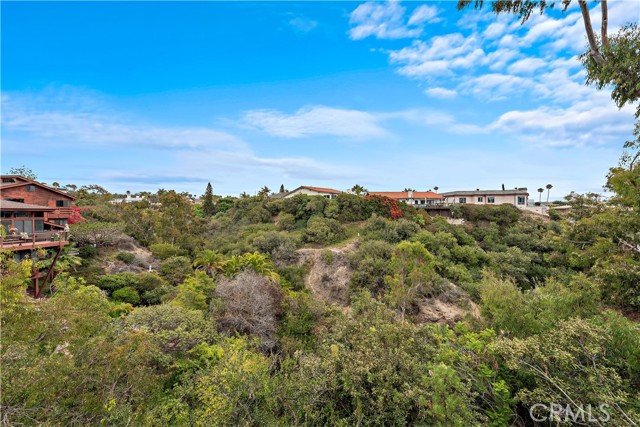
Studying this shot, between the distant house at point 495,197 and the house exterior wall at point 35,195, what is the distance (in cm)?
5228

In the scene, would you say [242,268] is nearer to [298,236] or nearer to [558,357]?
[298,236]

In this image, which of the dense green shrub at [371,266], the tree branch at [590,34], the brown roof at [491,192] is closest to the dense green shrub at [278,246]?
the dense green shrub at [371,266]

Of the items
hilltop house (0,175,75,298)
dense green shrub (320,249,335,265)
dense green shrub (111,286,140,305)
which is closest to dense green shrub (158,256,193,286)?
dense green shrub (111,286,140,305)

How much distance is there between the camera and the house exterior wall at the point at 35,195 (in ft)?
74.8

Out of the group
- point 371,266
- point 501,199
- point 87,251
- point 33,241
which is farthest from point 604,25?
point 501,199

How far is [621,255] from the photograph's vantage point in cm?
982

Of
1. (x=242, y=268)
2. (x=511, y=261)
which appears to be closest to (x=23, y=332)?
(x=242, y=268)

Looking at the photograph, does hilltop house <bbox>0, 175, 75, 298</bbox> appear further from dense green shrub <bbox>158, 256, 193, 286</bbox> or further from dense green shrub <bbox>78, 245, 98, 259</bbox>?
dense green shrub <bbox>158, 256, 193, 286</bbox>

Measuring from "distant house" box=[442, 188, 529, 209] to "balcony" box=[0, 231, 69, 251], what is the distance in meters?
47.7

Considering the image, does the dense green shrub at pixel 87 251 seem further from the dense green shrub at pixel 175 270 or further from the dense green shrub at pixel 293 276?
the dense green shrub at pixel 293 276

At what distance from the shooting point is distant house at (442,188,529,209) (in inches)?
1601

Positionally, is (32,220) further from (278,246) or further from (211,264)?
(278,246)

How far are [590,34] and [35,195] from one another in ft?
124

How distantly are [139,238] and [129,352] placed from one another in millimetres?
26438
